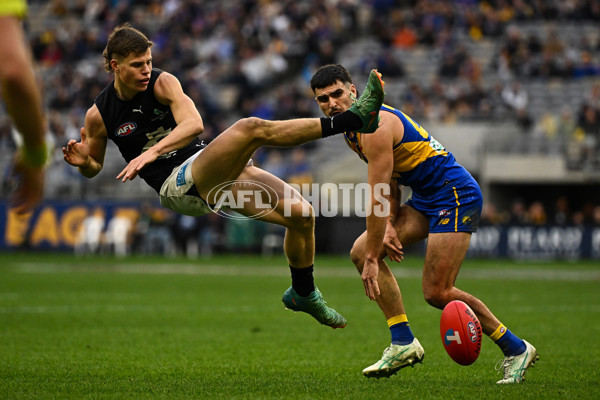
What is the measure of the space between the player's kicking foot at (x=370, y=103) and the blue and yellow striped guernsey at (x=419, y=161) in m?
0.56

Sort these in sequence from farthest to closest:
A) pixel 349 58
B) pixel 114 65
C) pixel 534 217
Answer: pixel 349 58 → pixel 534 217 → pixel 114 65

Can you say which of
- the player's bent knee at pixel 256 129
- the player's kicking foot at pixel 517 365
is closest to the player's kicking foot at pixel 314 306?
the player's kicking foot at pixel 517 365

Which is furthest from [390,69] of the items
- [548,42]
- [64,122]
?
[64,122]

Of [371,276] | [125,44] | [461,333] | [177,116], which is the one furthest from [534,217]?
[125,44]

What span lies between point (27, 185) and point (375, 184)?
2.89m

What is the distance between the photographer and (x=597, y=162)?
25781mm

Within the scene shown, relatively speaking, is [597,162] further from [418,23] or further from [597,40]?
[418,23]

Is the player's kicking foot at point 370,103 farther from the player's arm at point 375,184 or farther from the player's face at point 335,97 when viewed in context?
the player's face at point 335,97

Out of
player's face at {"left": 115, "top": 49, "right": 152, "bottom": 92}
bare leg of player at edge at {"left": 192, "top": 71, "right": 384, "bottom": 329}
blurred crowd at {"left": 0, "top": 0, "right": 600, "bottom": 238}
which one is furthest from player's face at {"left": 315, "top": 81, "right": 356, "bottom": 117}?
blurred crowd at {"left": 0, "top": 0, "right": 600, "bottom": 238}

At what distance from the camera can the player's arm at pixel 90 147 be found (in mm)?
7582

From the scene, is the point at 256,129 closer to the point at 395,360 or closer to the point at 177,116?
the point at 177,116

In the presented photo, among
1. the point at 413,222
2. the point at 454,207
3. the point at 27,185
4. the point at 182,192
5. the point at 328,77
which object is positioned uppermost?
the point at 328,77

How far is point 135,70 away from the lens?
7.44 metres

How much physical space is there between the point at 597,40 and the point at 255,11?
39.7 feet
